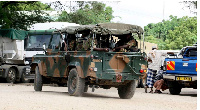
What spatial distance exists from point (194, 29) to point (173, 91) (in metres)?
67.1

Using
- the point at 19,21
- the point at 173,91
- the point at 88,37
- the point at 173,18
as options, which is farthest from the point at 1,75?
the point at 173,18

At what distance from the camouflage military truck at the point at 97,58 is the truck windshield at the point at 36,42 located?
31.8 ft

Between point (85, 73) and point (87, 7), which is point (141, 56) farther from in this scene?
point (87, 7)

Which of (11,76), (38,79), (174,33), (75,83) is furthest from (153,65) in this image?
(174,33)

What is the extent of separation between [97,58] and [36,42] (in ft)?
42.8

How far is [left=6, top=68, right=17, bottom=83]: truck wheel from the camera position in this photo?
2947cm

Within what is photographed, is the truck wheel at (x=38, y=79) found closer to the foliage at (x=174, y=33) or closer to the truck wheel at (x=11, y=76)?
the truck wheel at (x=11, y=76)

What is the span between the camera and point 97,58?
54.1ft

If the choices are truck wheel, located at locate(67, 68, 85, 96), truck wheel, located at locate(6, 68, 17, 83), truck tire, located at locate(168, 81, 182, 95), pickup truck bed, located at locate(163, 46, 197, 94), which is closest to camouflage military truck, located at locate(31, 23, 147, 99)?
truck wheel, located at locate(67, 68, 85, 96)

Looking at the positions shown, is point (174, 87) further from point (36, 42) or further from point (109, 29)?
point (36, 42)

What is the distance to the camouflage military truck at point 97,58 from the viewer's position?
16594 millimetres

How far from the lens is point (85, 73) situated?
655 inches

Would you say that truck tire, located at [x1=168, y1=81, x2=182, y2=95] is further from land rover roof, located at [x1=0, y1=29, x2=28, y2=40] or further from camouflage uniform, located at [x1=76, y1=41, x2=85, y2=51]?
land rover roof, located at [x1=0, y1=29, x2=28, y2=40]

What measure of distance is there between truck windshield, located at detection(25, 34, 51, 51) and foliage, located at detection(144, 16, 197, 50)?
50.9 meters
